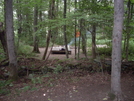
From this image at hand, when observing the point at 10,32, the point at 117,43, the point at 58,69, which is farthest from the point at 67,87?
the point at 10,32

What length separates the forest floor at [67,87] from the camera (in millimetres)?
4332

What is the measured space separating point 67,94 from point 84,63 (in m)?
3.21

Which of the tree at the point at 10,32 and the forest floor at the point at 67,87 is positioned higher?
the tree at the point at 10,32

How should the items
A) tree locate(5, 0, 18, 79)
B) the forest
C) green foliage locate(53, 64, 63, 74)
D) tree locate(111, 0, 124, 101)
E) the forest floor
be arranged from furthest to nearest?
green foliage locate(53, 64, 63, 74), tree locate(5, 0, 18, 79), the forest floor, the forest, tree locate(111, 0, 124, 101)

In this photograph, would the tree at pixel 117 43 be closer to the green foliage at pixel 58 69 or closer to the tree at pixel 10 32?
the green foliage at pixel 58 69

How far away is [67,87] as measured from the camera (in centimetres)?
521

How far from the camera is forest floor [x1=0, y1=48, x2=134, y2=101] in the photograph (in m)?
4.33

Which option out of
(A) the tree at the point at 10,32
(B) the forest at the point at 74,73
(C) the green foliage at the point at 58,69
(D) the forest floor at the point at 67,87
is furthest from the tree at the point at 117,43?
(A) the tree at the point at 10,32

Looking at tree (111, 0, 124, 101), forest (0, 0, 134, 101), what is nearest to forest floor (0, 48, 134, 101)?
forest (0, 0, 134, 101)

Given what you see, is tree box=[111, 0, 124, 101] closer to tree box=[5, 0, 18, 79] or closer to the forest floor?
the forest floor

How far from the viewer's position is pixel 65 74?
674cm

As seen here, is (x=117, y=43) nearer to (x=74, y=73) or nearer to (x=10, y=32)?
(x=74, y=73)

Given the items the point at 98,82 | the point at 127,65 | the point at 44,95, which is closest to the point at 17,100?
the point at 44,95

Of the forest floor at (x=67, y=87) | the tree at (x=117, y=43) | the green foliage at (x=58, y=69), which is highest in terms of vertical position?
the tree at (x=117, y=43)
